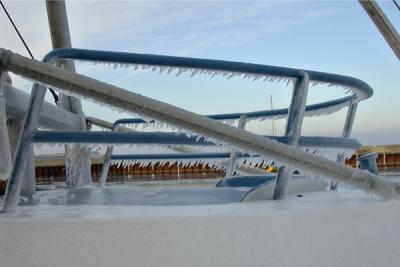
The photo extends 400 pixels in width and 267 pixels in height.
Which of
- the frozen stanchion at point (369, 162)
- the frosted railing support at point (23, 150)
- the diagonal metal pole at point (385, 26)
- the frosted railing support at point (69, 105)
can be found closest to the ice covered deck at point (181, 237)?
the frosted railing support at point (23, 150)

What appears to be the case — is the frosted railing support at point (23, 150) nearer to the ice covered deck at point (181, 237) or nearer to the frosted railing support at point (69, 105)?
the ice covered deck at point (181, 237)

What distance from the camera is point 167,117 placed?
1.34 m

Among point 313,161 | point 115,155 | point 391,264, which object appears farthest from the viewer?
point 115,155

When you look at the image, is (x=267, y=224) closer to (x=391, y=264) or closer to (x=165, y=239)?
(x=165, y=239)

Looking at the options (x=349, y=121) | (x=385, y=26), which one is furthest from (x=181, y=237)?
(x=385, y=26)

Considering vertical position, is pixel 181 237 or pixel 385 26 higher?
pixel 385 26

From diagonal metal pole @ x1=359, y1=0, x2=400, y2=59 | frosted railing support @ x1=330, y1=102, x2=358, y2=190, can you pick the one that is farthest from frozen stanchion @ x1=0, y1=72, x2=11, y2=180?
diagonal metal pole @ x1=359, y1=0, x2=400, y2=59

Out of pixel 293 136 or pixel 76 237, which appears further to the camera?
pixel 293 136

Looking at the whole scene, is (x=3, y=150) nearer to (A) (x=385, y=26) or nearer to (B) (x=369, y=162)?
(B) (x=369, y=162)

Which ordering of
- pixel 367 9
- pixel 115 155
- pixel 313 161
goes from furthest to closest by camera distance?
1. pixel 367 9
2. pixel 115 155
3. pixel 313 161

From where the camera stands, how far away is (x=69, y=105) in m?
3.83

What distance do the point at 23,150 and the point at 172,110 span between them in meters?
0.49

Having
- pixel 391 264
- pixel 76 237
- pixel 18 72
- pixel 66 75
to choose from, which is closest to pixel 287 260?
pixel 391 264

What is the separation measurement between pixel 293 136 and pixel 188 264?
507 mm
